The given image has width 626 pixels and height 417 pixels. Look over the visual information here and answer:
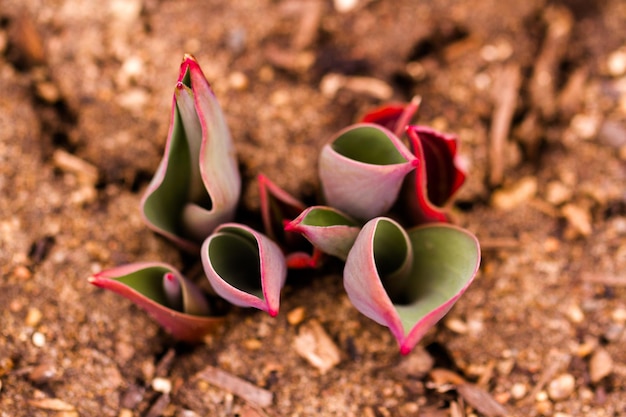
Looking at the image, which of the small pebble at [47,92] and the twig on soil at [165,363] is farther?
the small pebble at [47,92]

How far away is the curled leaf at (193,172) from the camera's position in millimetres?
1168

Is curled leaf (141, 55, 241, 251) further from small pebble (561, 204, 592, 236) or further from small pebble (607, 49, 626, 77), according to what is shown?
small pebble (607, 49, 626, 77)

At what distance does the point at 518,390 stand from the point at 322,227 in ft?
2.04

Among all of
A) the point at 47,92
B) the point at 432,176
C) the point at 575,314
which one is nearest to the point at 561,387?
the point at 575,314

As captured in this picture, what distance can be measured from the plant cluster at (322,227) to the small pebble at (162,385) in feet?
0.38

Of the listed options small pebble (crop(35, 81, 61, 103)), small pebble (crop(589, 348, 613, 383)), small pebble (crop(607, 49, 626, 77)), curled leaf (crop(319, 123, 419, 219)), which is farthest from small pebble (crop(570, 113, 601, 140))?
small pebble (crop(35, 81, 61, 103))

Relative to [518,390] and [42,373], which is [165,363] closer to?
[42,373]

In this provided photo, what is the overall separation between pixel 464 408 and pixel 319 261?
0.45 m

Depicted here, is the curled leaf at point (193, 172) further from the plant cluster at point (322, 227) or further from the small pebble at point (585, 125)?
the small pebble at point (585, 125)

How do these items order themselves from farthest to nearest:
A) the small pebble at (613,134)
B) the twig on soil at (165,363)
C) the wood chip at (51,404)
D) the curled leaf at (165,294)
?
1. the small pebble at (613,134)
2. the twig on soil at (165,363)
3. the wood chip at (51,404)
4. the curled leaf at (165,294)

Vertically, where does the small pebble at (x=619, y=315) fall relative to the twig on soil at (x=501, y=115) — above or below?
below

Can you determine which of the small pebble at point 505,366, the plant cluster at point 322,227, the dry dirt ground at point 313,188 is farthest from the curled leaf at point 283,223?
the small pebble at point 505,366

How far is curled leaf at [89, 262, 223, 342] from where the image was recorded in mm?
1190

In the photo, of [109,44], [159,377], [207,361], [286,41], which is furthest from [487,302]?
[109,44]
